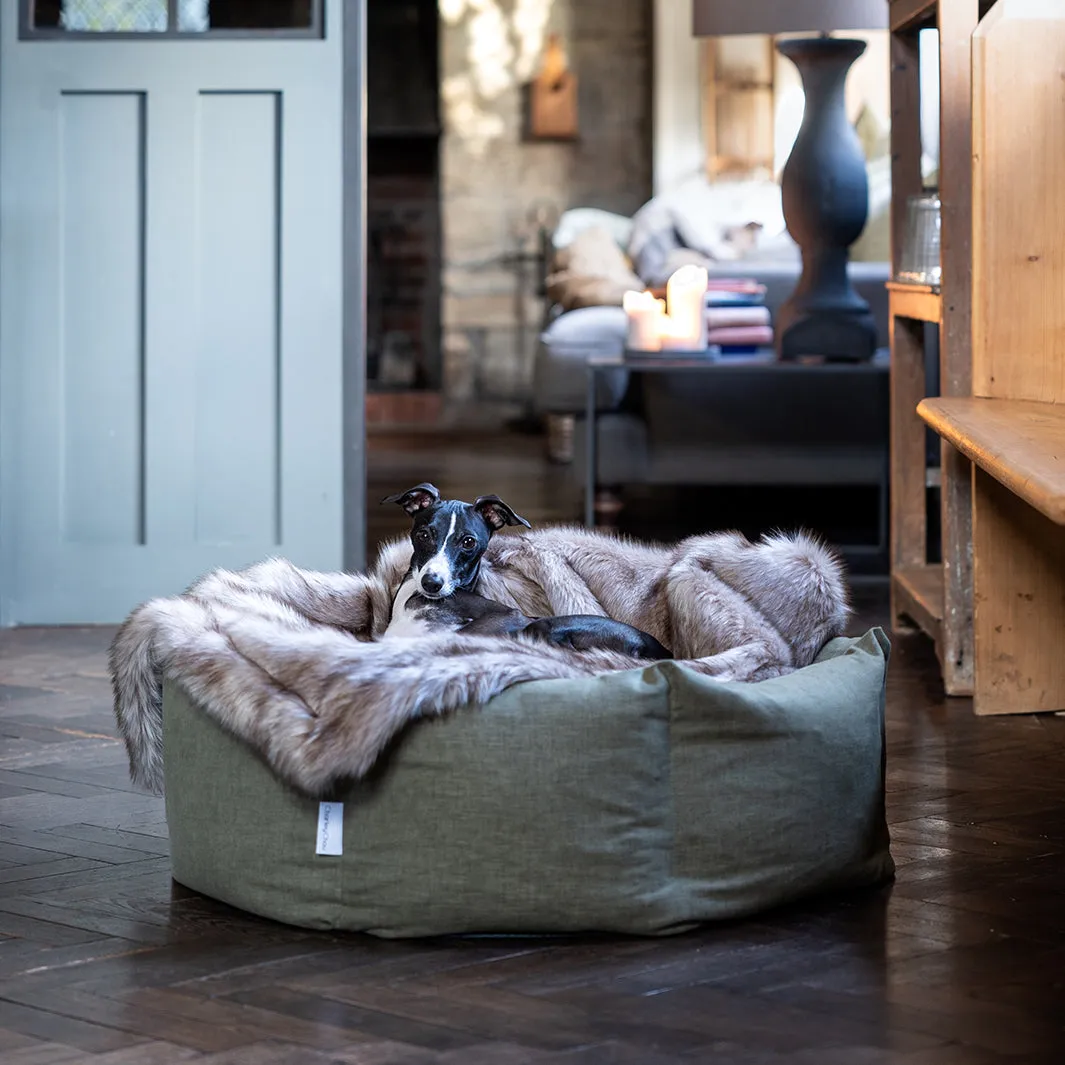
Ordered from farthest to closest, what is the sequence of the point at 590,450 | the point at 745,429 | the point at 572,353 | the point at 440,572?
the point at 572,353 → the point at 745,429 → the point at 590,450 → the point at 440,572

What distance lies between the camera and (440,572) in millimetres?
2584

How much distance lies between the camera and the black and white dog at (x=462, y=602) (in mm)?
2486

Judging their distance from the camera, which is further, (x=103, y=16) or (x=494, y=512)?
(x=103, y=16)

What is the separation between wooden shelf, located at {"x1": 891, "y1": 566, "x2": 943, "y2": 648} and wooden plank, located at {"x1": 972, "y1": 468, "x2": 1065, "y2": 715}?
29 centimetres

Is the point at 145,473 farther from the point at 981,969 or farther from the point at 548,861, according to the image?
the point at 981,969

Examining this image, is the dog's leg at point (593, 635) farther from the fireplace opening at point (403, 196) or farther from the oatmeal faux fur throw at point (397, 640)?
the fireplace opening at point (403, 196)

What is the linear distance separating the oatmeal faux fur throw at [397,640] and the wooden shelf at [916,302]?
49.7 inches

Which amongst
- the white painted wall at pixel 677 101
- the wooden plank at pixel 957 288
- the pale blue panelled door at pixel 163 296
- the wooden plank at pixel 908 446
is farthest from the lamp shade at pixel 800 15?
the white painted wall at pixel 677 101

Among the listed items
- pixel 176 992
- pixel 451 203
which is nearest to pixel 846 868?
pixel 176 992

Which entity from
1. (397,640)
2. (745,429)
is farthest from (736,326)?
(397,640)

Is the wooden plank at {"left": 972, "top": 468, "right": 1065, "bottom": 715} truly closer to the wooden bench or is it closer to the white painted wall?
the wooden bench

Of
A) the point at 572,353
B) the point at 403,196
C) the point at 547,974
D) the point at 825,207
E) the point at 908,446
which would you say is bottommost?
the point at 547,974

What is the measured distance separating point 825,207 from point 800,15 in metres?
0.75

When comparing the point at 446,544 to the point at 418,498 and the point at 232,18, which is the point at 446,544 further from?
the point at 232,18
